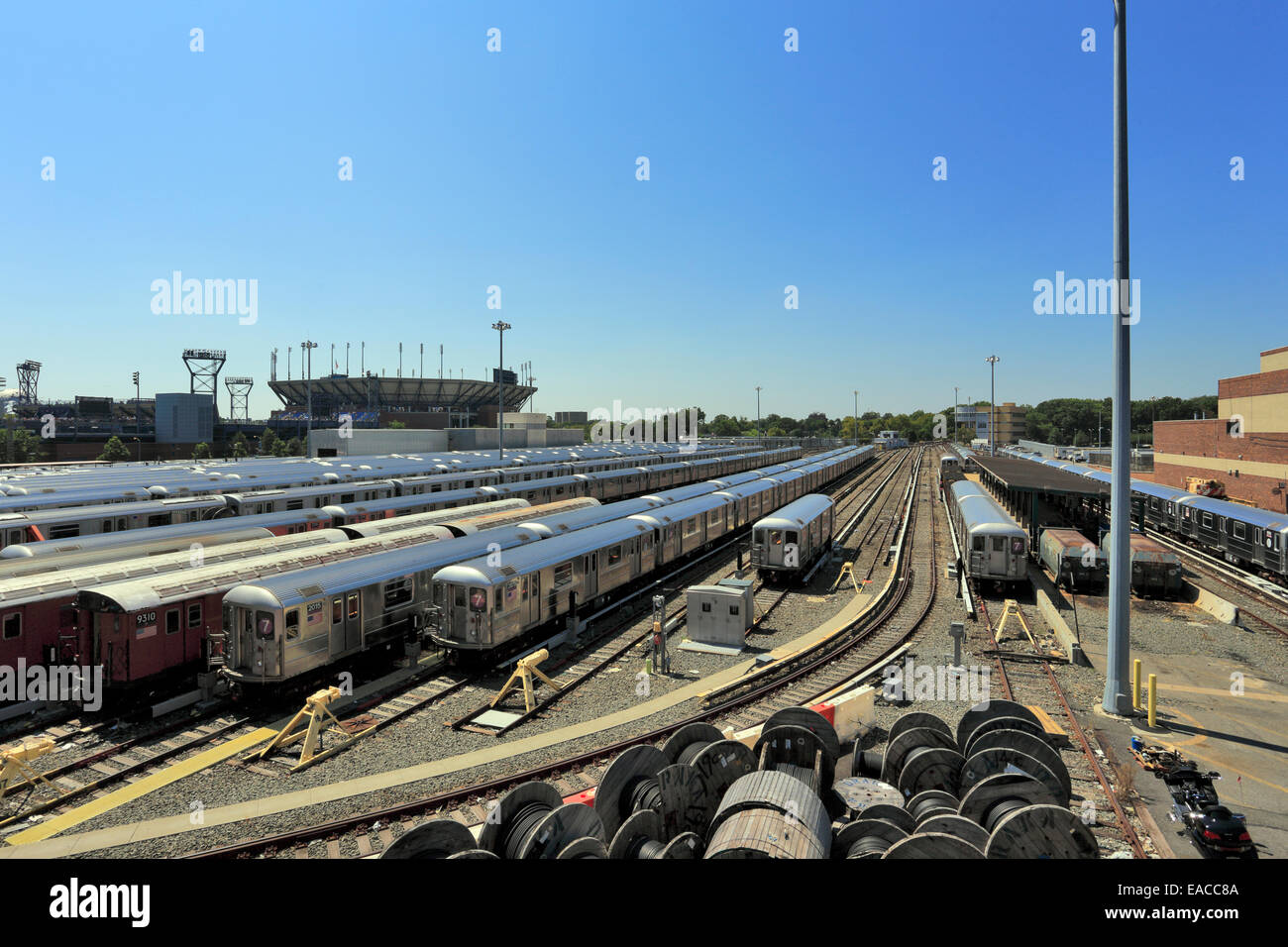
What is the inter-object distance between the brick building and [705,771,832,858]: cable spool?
46382 mm

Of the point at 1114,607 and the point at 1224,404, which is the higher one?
the point at 1224,404

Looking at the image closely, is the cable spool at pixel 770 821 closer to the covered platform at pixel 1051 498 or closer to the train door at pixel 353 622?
the train door at pixel 353 622

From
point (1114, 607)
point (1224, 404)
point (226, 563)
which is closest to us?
point (1114, 607)

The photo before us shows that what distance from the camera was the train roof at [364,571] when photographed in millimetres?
15490

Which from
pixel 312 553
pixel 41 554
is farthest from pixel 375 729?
pixel 41 554

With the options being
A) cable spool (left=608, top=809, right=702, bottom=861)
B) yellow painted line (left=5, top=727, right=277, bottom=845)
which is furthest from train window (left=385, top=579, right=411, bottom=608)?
cable spool (left=608, top=809, right=702, bottom=861)

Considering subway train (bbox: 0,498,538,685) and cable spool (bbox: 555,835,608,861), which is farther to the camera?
subway train (bbox: 0,498,538,685)

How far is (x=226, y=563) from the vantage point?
722 inches

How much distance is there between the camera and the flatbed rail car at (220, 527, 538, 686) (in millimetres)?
15258

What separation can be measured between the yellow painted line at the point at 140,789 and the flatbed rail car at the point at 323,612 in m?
1.55

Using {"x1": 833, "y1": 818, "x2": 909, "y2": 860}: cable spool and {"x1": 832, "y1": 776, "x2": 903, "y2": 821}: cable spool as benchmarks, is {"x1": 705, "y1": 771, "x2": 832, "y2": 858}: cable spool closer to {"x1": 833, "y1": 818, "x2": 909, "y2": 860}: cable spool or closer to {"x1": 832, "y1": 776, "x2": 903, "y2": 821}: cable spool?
{"x1": 833, "y1": 818, "x2": 909, "y2": 860}: cable spool
